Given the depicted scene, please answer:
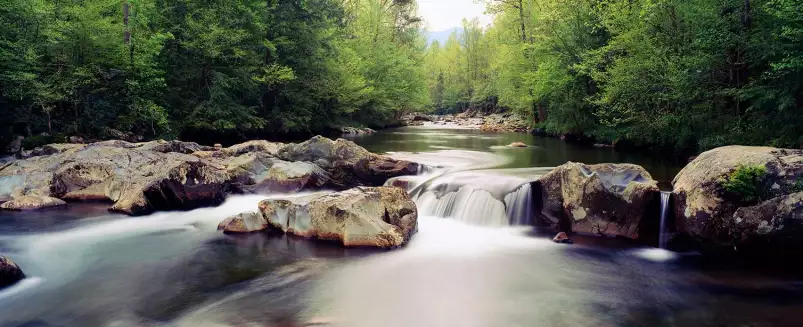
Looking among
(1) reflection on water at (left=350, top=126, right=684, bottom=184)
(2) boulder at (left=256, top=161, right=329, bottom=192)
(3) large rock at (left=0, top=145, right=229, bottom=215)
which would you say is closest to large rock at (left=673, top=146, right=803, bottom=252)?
(1) reflection on water at (left=350, top=126, right=684, bottom=184)

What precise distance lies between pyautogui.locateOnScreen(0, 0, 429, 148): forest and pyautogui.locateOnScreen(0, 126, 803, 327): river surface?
9476 mm

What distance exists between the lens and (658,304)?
267 inches

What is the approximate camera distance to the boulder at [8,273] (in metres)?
7.18

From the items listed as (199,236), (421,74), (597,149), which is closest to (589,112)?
(597,149)

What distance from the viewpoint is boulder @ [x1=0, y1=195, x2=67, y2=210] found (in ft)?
38.4

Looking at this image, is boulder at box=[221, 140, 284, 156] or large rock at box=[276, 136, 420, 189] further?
boulder at box=[221, 140, 284, 156]

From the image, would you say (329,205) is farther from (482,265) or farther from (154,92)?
(154,92)

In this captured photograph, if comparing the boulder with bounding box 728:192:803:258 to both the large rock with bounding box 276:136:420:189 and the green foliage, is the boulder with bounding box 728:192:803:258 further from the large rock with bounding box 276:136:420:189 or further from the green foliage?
the large rock with bounding box 276:136:420:189

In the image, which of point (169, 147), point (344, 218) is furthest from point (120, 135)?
point (344, 218)

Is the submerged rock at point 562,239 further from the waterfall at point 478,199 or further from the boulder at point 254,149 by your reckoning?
the boulder at point 254,149

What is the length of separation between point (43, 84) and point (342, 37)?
24649mm

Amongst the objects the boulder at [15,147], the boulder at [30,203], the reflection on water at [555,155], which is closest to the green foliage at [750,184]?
the reflection on water at [555,155]

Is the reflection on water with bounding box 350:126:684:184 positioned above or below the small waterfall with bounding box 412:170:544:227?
above

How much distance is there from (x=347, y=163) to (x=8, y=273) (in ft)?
29.4
